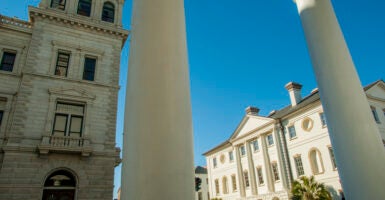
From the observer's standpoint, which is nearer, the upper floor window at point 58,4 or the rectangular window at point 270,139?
the upper floor window at point 58,4

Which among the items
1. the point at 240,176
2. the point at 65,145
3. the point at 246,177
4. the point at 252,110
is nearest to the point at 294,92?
the point at 252,110

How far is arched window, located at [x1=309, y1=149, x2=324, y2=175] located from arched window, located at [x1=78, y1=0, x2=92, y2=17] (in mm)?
26341

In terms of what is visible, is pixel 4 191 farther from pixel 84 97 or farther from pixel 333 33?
pixel 333 33

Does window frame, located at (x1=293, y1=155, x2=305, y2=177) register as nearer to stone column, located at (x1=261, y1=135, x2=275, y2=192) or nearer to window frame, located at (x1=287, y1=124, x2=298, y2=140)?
window frame, located at (x1=287, y1=124, x2=298, y2=140)

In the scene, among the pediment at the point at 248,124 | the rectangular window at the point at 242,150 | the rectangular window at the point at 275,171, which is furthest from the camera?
the rectangular window at the point at 242,150

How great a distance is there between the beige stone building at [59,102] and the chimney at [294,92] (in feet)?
81.4

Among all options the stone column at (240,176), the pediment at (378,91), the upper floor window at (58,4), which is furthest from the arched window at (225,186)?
the upper floor window at (58,4)

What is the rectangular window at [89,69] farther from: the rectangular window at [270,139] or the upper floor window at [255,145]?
the upper floor window at [255,145]

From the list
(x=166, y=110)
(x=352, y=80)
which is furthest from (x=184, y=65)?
(x=352, y=80)

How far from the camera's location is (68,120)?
56.1ft

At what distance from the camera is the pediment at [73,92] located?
56.7 ft

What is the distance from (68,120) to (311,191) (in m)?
22.8

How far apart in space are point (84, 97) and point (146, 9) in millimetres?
16389

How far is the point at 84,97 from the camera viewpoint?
17875mm
